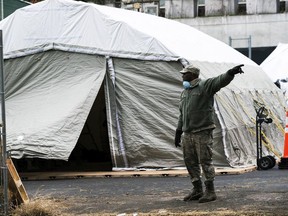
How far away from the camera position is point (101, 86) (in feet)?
55.1

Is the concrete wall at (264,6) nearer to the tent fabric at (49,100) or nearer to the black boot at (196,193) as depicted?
the tent fabric at (49,100)

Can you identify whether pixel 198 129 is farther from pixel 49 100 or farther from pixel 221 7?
Result: pixel 221 7

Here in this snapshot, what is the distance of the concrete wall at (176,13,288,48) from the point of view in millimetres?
37094

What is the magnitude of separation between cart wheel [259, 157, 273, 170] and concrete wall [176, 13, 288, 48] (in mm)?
22321

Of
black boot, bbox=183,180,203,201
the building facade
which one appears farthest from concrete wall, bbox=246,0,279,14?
black boot, bbox=183,180,203,201

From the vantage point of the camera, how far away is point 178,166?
15.8 meters

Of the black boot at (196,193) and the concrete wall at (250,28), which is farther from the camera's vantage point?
the concrete wall at (250,28)

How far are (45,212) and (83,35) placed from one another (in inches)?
296

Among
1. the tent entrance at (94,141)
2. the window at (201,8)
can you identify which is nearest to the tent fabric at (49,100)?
the tent entrance at (94,141)

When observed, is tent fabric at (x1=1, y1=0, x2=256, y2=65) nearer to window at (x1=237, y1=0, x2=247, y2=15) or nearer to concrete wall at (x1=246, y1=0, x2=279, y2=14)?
concrete wall at (x1=246, y1=0, x2=279, y2=14)

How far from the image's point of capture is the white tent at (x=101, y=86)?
15633mm

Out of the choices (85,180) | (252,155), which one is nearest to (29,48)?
(85,180)

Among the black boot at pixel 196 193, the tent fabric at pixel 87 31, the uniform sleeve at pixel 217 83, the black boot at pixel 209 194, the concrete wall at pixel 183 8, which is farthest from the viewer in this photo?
the concrete wall at pixel 183 8

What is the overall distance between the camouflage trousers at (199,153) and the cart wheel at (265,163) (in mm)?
5226
